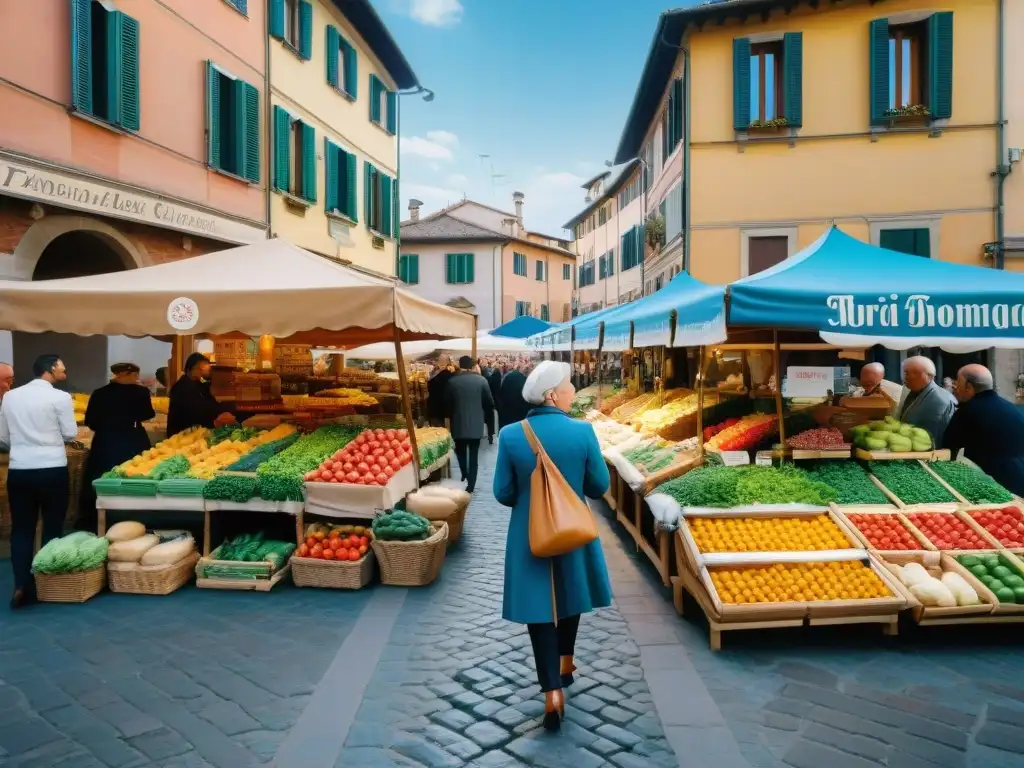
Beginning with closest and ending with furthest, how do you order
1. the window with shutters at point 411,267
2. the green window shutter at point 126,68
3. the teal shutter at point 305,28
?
the green window shutter at point 126,68 → the teal shutter at point 305,28 → the window with shutters at point 411,267

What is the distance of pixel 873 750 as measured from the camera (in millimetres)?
3432

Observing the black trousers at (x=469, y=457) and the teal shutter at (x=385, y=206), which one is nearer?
the black trousers at (x=469, y=457)

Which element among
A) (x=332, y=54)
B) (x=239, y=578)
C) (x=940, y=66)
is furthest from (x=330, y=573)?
(x=940, y=66)

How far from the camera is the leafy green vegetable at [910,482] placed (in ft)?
19.0

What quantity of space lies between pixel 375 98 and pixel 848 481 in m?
18.3

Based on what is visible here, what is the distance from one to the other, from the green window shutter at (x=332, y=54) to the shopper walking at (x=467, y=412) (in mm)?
11099

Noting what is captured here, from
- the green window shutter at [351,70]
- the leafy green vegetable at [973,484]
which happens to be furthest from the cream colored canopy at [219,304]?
the green window shutter at [351,70]

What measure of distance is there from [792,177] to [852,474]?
1132cm

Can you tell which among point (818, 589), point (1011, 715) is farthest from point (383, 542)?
point (1011, 715)

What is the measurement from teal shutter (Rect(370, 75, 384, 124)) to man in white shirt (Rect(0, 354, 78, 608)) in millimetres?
16537

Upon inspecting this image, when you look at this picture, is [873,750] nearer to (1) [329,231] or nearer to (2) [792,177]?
(2) [792,177]

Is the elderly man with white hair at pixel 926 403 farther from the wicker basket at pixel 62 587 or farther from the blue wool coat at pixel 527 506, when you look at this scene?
the wicker basket at pixel 62 587

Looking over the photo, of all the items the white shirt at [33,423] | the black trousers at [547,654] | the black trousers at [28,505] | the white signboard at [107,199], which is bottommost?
the black trousers at [547,654]

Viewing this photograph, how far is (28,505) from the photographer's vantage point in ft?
18.2
